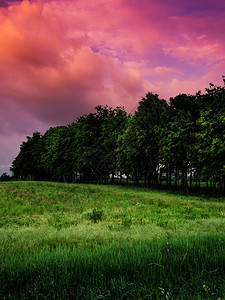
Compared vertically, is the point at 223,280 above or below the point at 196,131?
below

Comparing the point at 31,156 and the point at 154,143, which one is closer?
the point at 154,143

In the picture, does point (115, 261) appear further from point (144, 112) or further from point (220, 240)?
point (144, 112)

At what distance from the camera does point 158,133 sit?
1201 inches

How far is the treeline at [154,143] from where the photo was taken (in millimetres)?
Answer: 22797

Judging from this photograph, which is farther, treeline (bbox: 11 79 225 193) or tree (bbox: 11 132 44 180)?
tree (bbox: 11 132 44 180)

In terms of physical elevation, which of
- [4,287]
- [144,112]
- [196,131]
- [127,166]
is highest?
[144,112]

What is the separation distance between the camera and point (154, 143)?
3142 cm

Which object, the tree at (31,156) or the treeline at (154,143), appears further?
the tree at (31,156)

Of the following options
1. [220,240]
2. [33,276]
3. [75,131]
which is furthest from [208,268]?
[75,131]

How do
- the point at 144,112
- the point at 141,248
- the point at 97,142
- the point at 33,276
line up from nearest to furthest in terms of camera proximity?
the point at 33,276 < the point at 141,248 < the point at 144,112 < the point at 97,142

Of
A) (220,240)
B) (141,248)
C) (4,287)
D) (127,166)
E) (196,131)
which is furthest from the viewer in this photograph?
(127,166)

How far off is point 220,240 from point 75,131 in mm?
49889

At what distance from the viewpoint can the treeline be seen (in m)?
22.8

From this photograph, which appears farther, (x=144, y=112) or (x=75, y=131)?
(x=75, y=131)
